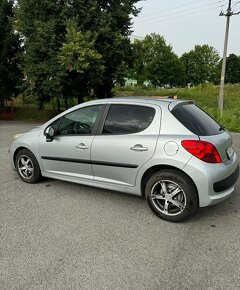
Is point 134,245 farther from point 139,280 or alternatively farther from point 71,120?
point 71,120

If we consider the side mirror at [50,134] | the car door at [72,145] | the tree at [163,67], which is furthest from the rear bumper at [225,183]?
the tree at [163,67]

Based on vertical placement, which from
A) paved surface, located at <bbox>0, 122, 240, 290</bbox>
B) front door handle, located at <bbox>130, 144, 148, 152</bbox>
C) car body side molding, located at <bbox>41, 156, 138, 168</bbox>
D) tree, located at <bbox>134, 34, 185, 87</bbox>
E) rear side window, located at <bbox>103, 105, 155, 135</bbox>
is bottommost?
paved surface, located at <bbox>0, 122, 240, 290</bbox>

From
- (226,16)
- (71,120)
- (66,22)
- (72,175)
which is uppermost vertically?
(226,16)

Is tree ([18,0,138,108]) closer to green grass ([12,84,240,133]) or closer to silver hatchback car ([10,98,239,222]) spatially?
green grass ([12,84,240,133])

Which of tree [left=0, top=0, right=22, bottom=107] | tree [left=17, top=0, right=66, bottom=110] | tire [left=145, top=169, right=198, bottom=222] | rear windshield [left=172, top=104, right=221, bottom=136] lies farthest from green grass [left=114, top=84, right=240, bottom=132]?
tire [left=145, top=169, right=198, bottom=222]

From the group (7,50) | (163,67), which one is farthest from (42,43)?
(163,67)

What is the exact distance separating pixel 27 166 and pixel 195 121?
9.79ft

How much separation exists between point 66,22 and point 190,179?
36.0 feet

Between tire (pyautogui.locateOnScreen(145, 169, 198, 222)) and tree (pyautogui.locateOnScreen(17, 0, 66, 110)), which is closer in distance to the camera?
tire (pyautogui.locateOnScreen(145, 169, 198, 222))

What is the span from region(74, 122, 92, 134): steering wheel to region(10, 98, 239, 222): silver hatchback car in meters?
0.02

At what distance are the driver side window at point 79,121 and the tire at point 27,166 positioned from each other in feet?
2.51

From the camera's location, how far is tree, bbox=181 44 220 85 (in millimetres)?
71938

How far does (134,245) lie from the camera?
3.24 metres

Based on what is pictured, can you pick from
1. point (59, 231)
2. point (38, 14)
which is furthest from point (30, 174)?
point (38, 14)
